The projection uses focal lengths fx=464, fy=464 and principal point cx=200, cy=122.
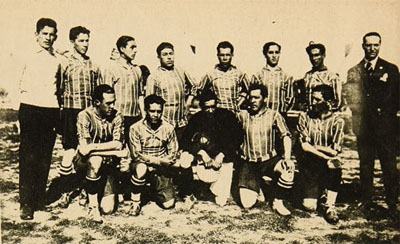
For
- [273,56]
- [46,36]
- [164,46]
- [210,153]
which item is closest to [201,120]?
[210,153]

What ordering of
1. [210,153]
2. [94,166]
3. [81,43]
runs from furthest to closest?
[210,153]
[81,43]
[94,166]

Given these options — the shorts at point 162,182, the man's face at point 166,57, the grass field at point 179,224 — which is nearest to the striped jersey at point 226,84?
the man's face at point 166,57

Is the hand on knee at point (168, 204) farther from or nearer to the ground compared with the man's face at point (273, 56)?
nearer to the ground

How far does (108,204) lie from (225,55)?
1.29 meters

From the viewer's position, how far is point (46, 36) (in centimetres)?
308

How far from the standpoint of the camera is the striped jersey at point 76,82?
3.09 m

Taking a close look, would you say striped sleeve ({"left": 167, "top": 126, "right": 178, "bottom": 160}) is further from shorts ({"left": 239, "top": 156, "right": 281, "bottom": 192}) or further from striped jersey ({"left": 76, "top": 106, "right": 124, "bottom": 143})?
shorts ({"left": 239, "top": 156, "right": 281, "bottom": 192})

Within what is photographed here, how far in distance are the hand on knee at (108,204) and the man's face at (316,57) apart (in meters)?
1.65

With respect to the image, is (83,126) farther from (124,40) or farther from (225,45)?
(225,45)

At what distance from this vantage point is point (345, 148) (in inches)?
127

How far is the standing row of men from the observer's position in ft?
10.0

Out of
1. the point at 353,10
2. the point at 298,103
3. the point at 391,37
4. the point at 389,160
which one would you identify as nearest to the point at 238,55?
the point at 298,103

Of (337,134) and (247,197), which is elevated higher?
(337,134)

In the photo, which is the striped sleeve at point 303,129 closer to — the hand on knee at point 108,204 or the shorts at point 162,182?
the shorts at point 162,182
